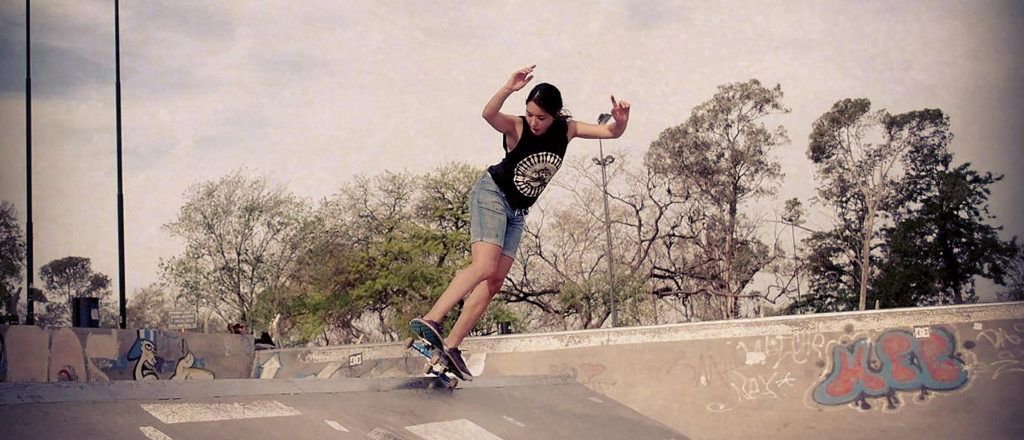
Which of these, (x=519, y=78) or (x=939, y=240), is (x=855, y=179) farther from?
(x=519, y=78)

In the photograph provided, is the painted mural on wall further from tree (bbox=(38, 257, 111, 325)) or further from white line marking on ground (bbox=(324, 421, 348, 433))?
tree (bbox=(38, 257, 111, 325))

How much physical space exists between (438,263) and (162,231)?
1450 cm

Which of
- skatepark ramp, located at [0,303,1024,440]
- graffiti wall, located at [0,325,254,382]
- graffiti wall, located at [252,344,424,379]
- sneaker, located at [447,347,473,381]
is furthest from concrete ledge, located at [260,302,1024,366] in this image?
sneaker, located at [447,347,473,381]

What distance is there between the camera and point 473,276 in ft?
15.8

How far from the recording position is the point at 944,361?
1647cm

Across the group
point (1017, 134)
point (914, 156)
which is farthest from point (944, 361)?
point (914, 156)

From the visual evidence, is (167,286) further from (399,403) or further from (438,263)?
(399,403)

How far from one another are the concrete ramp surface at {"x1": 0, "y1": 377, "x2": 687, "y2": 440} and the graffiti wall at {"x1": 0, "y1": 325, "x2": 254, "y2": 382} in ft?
21.3

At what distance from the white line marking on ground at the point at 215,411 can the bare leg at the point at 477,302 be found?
1.59m

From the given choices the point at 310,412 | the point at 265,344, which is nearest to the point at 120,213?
the point at 265,344

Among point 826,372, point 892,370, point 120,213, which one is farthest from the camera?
point 120,213

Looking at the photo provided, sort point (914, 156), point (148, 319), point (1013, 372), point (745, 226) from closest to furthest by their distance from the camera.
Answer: point (1013, 372), point (914, 156), point (745, 226), point (148, 319)

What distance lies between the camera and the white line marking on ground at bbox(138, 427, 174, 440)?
283 cm

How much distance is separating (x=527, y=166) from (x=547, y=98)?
408 mm
